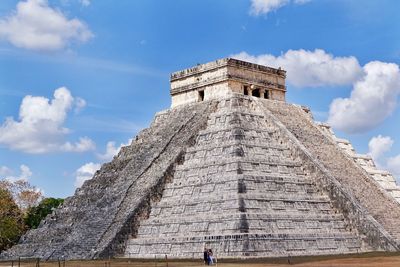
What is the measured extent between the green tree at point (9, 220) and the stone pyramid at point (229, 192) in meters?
9.75

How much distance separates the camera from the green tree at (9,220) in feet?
117

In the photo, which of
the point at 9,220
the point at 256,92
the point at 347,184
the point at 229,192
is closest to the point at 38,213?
the point at 9,220

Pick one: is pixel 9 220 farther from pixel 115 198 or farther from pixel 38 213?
pixel 115 198

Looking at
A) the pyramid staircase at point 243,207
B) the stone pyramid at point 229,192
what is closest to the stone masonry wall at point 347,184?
the stone pyramid at point 229,192

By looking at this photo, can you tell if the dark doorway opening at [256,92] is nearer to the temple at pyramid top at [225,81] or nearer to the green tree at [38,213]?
the temple at pyramid top at [225,81]

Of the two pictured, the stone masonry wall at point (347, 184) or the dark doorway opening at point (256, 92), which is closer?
the stone masonry wall at point (347, 184)

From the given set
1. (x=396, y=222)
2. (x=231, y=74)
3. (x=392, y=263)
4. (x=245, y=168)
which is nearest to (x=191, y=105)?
(x=231, y=74)

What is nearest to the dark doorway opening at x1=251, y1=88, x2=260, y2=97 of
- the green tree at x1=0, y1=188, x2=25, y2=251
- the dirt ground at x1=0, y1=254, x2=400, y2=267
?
the dirt ground at x1=0, y1=254, x2=400, y2=267

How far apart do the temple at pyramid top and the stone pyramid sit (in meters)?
0.06

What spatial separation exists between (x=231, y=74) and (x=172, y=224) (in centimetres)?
844

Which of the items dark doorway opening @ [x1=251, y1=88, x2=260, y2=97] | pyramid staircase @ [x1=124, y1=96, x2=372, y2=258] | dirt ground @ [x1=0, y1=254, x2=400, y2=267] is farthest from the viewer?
dark doorway opening @ [x1=251, y1=88, x2=260, y2=97]

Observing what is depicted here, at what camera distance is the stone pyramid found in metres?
20.2

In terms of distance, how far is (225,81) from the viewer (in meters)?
27.4

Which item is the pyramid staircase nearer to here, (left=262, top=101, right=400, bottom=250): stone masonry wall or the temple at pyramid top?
(left=262, top=101, right=400, bottom=250): stone masonry wall
